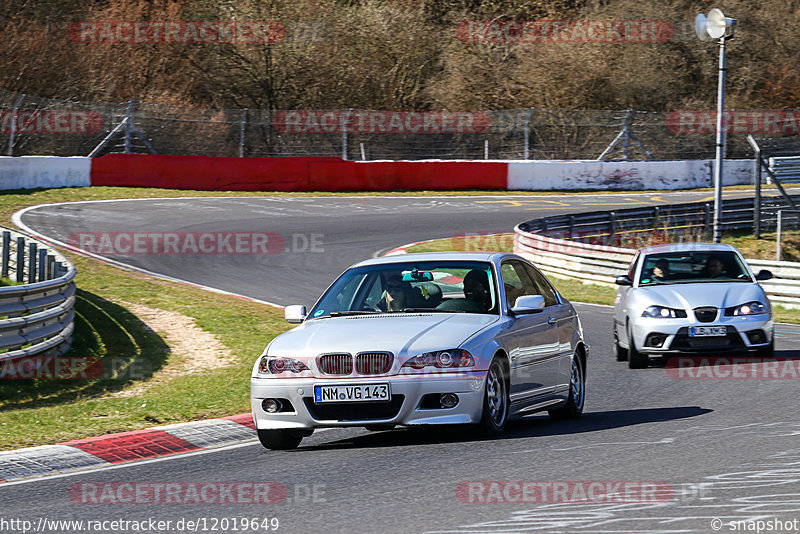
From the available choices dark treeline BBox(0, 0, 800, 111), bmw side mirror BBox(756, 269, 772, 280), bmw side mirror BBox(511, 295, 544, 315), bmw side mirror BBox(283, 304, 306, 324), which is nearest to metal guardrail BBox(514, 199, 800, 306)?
bmw side mirror BBox(756, 269, 772, 280)

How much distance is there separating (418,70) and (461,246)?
21777 millimetres

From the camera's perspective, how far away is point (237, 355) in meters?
14.8

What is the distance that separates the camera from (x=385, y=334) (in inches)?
323

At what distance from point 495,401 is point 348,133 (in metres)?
31.6

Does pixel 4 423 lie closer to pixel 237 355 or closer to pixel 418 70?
pixel 237 355

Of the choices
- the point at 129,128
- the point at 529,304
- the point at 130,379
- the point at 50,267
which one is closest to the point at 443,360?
the point at 529,304

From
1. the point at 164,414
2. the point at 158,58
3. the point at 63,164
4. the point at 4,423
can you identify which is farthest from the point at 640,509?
the point at 158,58

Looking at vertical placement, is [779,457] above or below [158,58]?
below

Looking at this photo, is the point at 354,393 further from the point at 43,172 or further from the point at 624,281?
the point at 43,172

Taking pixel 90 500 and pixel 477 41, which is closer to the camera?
pixel 90 500

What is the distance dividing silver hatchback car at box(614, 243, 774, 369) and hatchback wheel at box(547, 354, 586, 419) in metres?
3.33

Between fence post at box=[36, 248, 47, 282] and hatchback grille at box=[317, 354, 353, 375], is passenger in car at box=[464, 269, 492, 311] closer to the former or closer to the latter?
hatchback grille at box=[317, 354, 353, 375]

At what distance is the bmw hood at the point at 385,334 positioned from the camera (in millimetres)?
8062

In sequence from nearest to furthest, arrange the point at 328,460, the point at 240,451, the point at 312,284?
1. the point at 328,460
2. the point at 240,451
3. the point at 312,284
